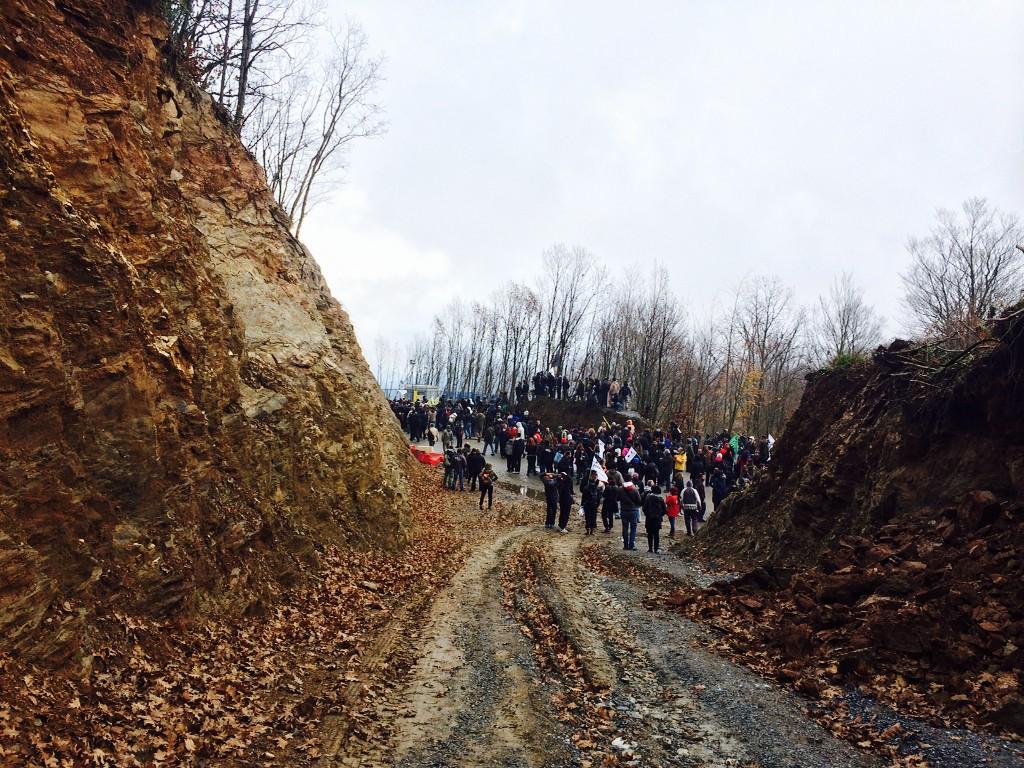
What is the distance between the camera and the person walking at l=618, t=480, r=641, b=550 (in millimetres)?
19312

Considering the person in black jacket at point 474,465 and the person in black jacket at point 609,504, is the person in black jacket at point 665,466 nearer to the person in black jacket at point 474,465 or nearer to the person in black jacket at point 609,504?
the person in black jacket at point 609,504

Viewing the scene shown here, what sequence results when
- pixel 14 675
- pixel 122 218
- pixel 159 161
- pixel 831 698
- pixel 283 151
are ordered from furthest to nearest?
pixel 283 151, pixel 159 161, pixel 122 218, pixel 831 698, pixel 14 675

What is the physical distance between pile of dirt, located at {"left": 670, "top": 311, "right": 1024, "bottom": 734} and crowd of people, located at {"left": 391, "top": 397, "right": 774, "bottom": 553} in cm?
294

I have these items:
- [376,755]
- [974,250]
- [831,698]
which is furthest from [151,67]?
[974,250]

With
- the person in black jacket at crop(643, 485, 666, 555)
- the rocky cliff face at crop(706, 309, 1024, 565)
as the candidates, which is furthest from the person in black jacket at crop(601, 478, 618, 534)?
the rocky cliff face at crop(706, 309, 1024, 565)

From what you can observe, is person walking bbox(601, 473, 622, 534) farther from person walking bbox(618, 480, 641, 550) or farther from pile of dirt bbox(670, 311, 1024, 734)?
pile of dirt bbox(670, 311, 1024, 734)

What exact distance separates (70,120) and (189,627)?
7352 millimetres

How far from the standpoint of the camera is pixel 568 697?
838cm

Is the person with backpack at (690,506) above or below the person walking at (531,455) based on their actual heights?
below

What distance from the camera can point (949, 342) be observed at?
15.0m

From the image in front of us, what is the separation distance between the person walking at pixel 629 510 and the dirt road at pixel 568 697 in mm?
5811

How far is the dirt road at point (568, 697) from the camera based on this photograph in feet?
23.0

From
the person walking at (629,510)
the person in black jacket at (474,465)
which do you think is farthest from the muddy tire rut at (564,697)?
the person in black jacket at (474,465)

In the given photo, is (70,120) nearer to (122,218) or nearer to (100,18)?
(122,218)
